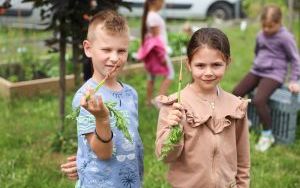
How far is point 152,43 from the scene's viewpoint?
6457mm

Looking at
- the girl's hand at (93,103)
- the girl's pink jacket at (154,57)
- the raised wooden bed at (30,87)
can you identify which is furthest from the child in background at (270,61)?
the girl's hand at (93,103)

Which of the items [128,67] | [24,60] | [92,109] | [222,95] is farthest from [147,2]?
[92,109]

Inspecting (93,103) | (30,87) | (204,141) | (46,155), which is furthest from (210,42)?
(30,87)

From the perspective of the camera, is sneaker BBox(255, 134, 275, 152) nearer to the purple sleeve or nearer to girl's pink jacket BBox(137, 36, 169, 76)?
the purple sleeve

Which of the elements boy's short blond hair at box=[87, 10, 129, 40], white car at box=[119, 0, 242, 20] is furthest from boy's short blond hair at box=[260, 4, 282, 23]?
white car at box=[119, 0, 242, 20]

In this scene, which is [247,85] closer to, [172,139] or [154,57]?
[154,57]

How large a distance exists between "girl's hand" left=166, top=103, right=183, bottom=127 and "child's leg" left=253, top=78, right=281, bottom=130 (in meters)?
3.27

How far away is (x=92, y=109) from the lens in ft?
6.84

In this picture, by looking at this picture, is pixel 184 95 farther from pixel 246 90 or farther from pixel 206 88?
pixel 246 90

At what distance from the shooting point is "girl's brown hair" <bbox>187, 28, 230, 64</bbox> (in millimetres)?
2471

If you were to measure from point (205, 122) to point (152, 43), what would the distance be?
13.4 feet

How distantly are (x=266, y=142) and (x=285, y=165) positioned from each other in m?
0.51

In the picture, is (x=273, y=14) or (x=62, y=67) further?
(x=273, y=14)

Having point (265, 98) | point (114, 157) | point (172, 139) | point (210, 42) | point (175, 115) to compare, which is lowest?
point (265, 98)
